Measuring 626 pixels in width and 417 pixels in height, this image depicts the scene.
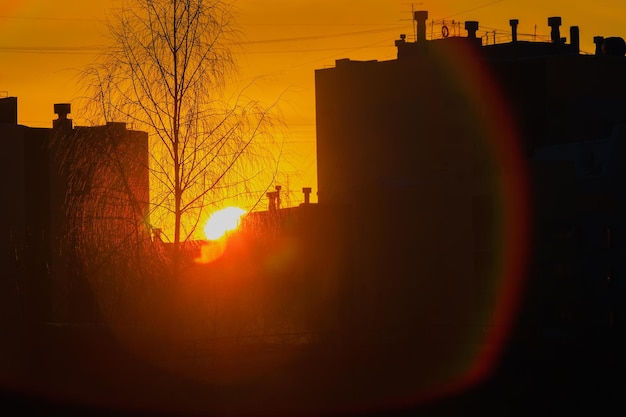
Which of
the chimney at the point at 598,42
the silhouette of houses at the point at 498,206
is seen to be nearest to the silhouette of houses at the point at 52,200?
the silhouette of houses at the point at 498,206

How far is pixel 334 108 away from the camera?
2509 inches

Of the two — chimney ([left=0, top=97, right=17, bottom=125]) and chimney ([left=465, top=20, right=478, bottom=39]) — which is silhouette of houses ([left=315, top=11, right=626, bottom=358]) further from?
chimney ([left=0, top=97, right=17, bottom=125])

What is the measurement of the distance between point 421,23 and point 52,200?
18776 mm

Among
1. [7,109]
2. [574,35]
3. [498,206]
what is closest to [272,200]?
[498,206]

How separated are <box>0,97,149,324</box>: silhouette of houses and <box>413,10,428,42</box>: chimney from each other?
16366mm

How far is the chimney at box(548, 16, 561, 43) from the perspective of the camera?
67.1 m

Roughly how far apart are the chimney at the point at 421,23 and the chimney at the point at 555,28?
7.10m

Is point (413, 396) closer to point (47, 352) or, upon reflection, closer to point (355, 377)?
point (355, 377)

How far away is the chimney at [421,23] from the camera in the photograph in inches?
2498

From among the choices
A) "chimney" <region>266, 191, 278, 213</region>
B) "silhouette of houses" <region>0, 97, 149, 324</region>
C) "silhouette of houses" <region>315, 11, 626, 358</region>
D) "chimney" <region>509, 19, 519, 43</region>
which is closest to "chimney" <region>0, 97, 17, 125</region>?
"silhouette of houses" <region>0, 97, 149, 324</region>

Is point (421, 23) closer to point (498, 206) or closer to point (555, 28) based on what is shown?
point (555, 28)

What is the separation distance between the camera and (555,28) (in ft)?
222

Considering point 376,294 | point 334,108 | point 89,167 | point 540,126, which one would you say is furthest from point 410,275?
point 89,167

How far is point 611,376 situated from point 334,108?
36.3 meters
